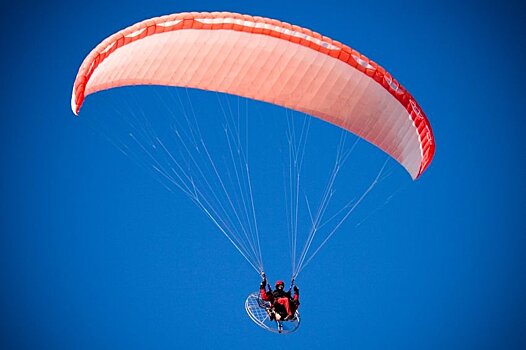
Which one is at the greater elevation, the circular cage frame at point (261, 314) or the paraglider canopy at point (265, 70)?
the paraglider canopy at point (265, 70)

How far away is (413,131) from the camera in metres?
12.7

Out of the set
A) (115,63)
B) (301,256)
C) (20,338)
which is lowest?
(301,256)

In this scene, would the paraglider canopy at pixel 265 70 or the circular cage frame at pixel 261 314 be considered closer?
the paraglider canopy at pixel 265 70

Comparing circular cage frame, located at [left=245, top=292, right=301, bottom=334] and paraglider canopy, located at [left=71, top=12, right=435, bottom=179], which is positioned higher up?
paraglider canopy, located at [left=71, top=12, right=435, bottom=179]

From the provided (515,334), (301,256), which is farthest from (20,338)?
(301,256)

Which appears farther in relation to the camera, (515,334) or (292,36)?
(515,334)

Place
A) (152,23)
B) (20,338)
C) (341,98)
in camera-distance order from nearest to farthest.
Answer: (152,23)
(341,98)
(20,338)

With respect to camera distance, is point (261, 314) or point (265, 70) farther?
point (261, 314)

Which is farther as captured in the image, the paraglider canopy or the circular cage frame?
the circular cage frame

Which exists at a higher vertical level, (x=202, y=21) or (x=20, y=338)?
(x=20, y=338)

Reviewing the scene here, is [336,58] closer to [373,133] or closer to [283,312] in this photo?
[373,133]

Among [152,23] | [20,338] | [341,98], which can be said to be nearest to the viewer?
[152,23]

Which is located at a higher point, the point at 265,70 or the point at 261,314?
the point at 265,70

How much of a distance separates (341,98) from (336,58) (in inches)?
24.9
